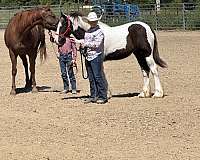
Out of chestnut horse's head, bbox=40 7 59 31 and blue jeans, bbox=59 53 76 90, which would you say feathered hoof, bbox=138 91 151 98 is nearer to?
blue jeans, bbox=59 53 76 90

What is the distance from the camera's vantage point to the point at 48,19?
40.9 ft

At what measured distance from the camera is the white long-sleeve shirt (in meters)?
11.2

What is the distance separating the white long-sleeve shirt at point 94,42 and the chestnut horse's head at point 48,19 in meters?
1.33

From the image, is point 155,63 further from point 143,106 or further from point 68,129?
point 68,129

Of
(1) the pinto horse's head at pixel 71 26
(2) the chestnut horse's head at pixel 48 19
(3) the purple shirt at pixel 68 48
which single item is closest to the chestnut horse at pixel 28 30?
(2) the chestnut horse's head at pixel 48 19

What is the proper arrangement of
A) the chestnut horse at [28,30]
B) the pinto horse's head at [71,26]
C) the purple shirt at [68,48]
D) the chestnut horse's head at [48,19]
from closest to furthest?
the pinto horse's head at [71,26] → the chestnut horse's head at [48,19] → the chestnut horse at [28,30] → the purple shirt at [68,48]

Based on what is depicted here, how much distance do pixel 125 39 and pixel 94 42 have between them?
893mm

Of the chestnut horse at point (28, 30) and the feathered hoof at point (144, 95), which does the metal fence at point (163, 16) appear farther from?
the feathered hoof at point (144, 95)

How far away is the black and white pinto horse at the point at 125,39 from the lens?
11.7 m

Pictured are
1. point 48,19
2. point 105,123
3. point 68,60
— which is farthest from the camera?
point 68,60

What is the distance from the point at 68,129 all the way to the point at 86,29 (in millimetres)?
3362

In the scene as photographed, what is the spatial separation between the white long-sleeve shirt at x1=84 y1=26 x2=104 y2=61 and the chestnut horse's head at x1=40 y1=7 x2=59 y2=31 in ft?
4.38

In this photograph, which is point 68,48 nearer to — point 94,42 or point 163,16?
point 94,42

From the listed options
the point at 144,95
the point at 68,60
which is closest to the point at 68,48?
the point at 68,60
